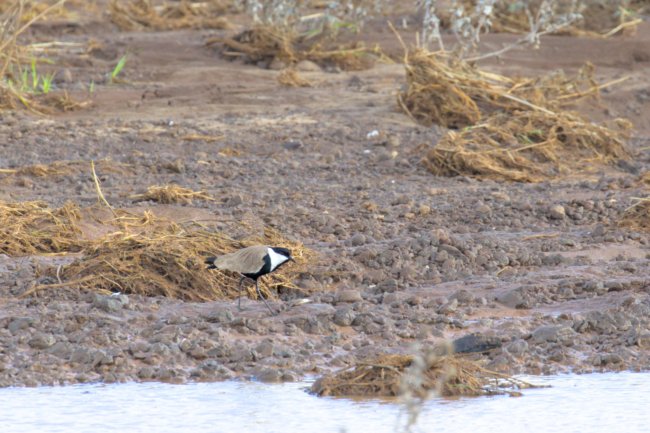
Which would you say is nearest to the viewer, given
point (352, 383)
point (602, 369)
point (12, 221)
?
point (352, 383)

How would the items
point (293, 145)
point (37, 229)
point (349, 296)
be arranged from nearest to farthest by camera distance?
point (349, 296)
point (37, 229)
point (293, 145)

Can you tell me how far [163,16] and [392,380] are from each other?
476 inches

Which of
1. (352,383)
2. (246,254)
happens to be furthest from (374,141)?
(352,383)

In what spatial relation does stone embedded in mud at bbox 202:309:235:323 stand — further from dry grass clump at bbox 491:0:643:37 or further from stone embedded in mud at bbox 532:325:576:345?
dry grass clump at bbox 491:0:643:37

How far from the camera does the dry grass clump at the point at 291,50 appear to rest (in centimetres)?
1295

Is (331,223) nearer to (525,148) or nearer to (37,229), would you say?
(37,229)

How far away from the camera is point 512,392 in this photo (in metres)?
5.03

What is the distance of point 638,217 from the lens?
25.3ft

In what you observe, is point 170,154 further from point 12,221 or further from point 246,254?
point 246,254

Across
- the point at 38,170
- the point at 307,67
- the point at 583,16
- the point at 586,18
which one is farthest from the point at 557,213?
the point at 586,18

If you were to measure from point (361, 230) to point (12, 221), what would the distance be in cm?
205

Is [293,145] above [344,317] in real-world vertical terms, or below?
below

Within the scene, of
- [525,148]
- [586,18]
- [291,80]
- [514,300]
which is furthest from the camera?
[586,18]

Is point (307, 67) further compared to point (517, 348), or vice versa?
point (307, 67)
